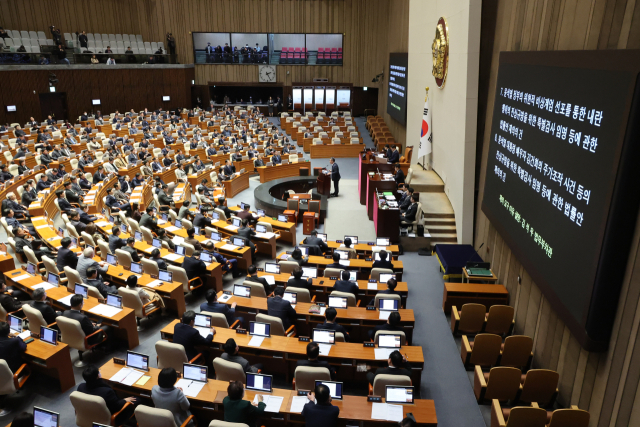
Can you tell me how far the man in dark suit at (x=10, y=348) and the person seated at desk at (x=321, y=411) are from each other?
3.95m

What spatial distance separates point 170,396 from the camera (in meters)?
4.96

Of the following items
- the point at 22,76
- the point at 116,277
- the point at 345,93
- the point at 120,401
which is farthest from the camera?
the point at 345,93

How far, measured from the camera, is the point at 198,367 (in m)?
5.56

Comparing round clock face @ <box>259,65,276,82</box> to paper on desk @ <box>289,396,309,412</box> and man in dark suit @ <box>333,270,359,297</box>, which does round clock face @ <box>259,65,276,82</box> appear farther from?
paper on desk @ <box>289,396,309,412</box>

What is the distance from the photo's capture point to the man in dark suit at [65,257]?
28.3 feet

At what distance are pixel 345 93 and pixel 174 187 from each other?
1997 cm

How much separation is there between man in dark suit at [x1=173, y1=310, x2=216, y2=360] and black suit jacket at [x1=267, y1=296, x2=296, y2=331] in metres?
1.08

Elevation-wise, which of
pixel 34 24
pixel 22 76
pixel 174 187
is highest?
pixel 34 24

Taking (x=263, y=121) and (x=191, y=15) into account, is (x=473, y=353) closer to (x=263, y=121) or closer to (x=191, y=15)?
(x=263, y=121)

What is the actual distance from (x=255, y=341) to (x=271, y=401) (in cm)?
129

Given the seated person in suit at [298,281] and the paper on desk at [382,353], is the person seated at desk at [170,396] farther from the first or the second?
the seated person in suit at [298,281]

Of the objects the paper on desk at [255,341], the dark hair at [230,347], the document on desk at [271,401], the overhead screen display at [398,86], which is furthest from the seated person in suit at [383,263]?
the overhead screen display at [398,86]

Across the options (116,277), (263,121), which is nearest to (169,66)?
(263,121)

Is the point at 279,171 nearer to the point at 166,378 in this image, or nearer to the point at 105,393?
the point at 105,393
